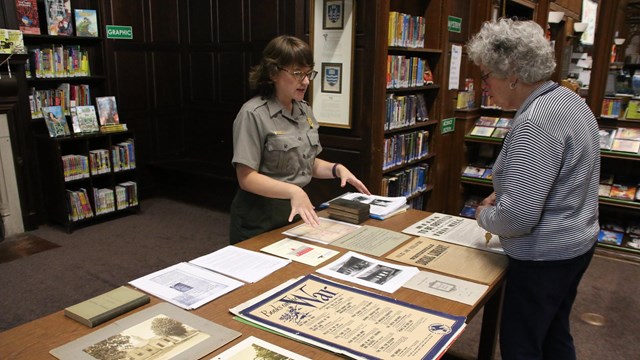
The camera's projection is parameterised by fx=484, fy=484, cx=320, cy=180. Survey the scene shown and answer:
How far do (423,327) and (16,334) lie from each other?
1.06 m

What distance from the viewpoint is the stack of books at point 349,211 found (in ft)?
7.13

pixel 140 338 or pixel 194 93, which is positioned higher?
pixel 194 93

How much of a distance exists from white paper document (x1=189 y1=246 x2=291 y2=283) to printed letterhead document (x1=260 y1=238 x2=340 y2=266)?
5cm

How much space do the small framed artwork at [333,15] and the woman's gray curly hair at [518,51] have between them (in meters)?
1.89

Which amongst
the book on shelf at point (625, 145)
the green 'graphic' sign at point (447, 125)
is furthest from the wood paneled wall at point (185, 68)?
the book on shelf at point (625, 145)

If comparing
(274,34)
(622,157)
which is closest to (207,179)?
(274,34)

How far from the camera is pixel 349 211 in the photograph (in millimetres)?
2191

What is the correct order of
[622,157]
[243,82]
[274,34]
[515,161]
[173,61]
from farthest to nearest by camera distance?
[173,61] < [243,82] < [274,34] < [622,157] < [515,161]

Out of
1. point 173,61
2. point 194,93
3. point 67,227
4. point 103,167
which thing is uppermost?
point 173,61

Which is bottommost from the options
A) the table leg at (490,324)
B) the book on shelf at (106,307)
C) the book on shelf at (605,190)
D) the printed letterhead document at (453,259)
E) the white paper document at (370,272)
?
the table leg at (490,324)

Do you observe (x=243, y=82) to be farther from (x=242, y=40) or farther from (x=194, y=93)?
(x=194, y=93)

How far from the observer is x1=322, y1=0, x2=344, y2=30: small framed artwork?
339 centimetres

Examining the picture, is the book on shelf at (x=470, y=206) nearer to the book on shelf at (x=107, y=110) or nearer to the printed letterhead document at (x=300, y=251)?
the printed letterhead document at (x=300, y=251)

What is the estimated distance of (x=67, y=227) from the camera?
14.8 feet
